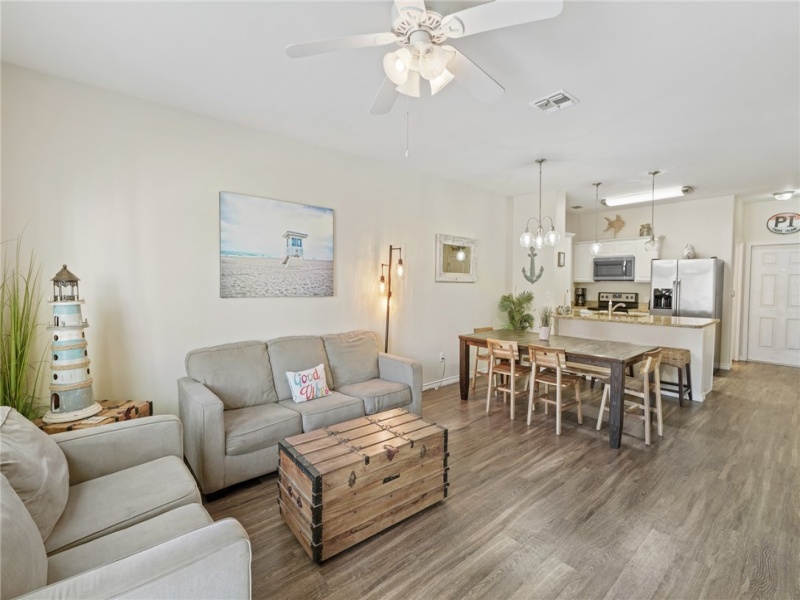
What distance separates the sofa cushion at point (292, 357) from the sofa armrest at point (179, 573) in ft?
6.45

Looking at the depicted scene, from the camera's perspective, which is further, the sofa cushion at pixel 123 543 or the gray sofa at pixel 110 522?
the sofa cushion at pixel 123 543

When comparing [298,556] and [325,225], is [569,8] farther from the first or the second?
[298,556]

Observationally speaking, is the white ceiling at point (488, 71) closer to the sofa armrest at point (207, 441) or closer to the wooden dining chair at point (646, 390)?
the wooden dining chair at point (646, 390)

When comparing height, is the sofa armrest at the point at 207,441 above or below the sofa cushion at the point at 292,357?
below

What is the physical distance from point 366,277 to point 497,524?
2.74 metres

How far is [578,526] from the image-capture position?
7.06ft

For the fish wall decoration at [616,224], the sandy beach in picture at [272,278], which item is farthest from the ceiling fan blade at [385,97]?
the fish wall decoration at [616,224]

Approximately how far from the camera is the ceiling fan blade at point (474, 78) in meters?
1.83

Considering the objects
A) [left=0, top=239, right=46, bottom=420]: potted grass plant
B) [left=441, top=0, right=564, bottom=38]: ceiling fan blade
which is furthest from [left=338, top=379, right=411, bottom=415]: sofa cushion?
[left=441, top=0, right=564, bottom=38]: ceiling fan blade

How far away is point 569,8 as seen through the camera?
5.96 feet

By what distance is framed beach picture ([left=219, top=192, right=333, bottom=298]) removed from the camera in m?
3.20

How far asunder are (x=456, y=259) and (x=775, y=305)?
5696 millimetres

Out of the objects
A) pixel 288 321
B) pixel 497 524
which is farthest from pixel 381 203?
pixel 497 524

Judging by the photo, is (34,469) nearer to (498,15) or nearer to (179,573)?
(179,573)
